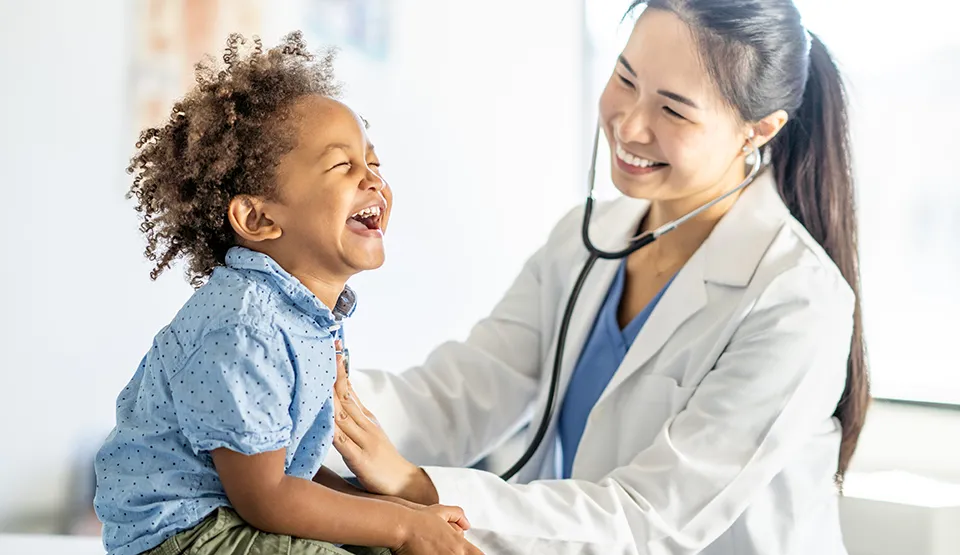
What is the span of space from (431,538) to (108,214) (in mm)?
935

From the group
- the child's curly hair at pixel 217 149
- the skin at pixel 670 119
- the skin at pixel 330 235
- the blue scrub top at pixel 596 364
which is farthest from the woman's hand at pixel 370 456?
the skin at pixel 670 119

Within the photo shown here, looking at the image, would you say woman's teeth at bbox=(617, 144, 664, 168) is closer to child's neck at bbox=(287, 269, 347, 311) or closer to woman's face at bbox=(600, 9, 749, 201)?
woman's face at bbox=(600, 9, 749, 201)

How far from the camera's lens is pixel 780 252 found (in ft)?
4.72

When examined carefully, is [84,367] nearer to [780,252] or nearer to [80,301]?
[80,301]

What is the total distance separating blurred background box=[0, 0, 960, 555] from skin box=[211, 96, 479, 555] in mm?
693

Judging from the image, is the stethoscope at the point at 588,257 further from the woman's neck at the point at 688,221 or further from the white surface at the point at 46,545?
the white surface at the point at 46,545

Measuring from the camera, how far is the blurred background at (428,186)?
5.17 feet

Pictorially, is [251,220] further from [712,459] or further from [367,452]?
[712,459]

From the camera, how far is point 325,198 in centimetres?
101

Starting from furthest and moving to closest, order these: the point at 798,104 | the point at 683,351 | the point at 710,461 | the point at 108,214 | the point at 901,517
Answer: the point at 901,517
the point at 108,214
the point at 798,104
the point at 683,351
the point at 710,461

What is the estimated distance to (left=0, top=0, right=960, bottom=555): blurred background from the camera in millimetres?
1576

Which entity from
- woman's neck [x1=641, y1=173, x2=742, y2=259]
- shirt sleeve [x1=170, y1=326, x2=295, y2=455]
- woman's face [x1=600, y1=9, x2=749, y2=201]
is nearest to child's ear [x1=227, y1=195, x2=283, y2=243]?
shirt sleeve [x1=170, y1=326, x2=295, y2=455]

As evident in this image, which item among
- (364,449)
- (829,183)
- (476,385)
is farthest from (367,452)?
(829,183)

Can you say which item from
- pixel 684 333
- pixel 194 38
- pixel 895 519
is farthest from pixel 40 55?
Answer: pixel 895 519
